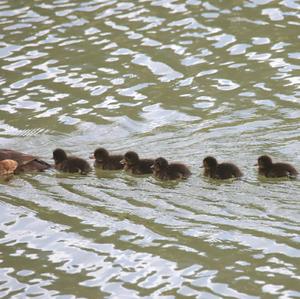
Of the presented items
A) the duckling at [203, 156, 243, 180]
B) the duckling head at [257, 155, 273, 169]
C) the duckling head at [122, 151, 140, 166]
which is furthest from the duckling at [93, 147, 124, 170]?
the duckling head at [257, 155, 273, 169]

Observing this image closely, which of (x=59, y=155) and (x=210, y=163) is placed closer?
(x=210, y=163)

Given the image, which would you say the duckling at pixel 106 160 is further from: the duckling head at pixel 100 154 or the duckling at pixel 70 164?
the duckling at pixel 70 164

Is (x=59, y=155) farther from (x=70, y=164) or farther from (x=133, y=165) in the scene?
(x=133, y=165)

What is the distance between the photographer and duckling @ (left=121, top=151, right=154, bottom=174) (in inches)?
402

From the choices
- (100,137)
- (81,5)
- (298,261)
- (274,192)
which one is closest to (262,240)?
(298,261)

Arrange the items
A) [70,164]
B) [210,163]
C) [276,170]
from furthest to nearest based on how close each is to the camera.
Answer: [70,164] < [210,163] < [276,170]

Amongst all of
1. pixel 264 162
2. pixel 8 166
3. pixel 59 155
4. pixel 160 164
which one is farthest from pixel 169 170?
pixel 8 166

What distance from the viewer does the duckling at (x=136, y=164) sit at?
10219 mm

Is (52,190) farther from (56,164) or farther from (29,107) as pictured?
(29,107)

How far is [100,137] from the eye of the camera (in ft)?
38.0

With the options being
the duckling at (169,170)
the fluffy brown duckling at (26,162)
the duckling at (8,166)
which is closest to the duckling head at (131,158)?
the duckling at (169,170)

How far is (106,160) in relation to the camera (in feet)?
34.5

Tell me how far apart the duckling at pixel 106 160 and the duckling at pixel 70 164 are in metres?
0.11

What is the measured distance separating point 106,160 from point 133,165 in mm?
349
